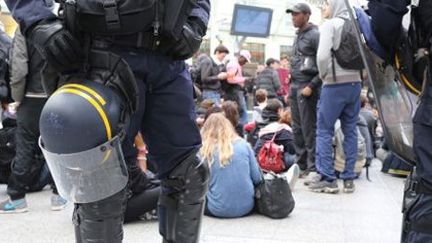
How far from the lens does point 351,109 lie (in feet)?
16.2

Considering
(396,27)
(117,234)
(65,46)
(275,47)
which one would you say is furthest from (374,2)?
(275,47)

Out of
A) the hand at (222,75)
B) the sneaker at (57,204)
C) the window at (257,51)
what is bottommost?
the window at (257,51)

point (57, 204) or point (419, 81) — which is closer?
point (419, 81)

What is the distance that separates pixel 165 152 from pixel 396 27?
0.94 m

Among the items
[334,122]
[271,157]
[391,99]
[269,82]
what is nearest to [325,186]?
[334,122]

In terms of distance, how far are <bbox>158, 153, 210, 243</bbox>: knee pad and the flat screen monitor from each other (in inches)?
518

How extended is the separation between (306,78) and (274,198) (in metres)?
1.98

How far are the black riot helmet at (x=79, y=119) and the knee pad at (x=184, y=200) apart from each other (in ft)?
1.26

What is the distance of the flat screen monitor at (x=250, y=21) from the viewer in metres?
15.0

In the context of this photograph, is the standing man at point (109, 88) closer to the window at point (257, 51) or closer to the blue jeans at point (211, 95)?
the blue jeans at point (211, 95)

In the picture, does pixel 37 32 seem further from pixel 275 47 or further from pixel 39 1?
pixel 275 47

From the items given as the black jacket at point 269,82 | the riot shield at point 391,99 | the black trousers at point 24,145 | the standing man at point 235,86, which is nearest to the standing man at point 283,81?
the black jacket at point 269,82

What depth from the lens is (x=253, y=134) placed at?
21.5 feet

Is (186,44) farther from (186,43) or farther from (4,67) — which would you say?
(4,67)
